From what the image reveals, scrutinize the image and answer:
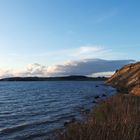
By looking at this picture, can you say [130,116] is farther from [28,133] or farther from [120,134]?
[28,133]

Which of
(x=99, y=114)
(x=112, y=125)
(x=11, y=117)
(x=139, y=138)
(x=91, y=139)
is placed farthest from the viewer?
(x=11, y=117)

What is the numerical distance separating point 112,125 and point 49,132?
9433mm

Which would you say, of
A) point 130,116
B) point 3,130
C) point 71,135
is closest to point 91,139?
point 71,135

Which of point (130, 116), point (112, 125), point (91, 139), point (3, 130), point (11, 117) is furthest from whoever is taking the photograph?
point (11, 117)

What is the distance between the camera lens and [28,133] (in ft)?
65.9

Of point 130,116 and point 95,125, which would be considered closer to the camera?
point 95,125

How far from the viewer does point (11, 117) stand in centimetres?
2822

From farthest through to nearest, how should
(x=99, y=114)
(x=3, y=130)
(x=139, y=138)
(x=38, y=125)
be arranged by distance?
1. (x=38, y=125)
2. (x=3, y=130)
3. (x=99, y=114)
4. (x=139, y=138)

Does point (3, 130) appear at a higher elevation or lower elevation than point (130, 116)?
lower

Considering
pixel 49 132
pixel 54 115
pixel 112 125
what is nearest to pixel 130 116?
pixel 112 125

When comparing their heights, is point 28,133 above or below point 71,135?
below

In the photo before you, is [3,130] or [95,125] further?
[3,130]

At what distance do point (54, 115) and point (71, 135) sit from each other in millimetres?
17792

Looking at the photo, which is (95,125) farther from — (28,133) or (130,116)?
(28,133)
